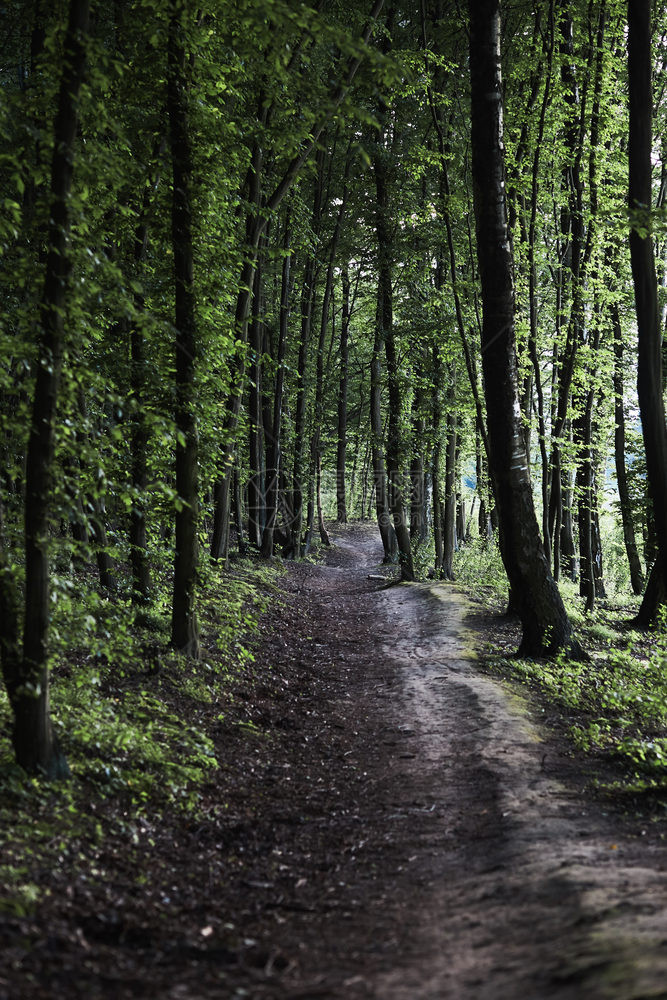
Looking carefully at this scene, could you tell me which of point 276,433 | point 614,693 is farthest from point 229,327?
point 276,433

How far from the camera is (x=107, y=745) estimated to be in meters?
5.29

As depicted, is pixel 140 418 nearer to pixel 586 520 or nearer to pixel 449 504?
pixel 586 520

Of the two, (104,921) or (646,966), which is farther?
(104,921)

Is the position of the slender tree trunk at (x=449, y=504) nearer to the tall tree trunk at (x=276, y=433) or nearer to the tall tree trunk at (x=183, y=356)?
the tall tree trunk at (x=276, y=433)

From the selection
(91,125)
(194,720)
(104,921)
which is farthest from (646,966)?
(91,125)

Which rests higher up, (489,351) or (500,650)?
(489,351)

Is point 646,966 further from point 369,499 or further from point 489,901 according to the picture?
point 369,499

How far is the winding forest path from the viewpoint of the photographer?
297cm

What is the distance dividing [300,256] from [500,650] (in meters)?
16.6

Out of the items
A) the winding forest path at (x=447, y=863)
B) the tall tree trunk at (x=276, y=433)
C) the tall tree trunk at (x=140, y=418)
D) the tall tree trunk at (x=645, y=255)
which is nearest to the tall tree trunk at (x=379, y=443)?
the tall tree trunk at (x=276, y=433)

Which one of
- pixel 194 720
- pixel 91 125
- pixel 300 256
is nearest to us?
pixel 91 125

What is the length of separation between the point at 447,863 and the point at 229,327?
689 centimetres

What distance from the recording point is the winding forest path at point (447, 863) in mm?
2969

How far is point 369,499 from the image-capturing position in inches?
1842
